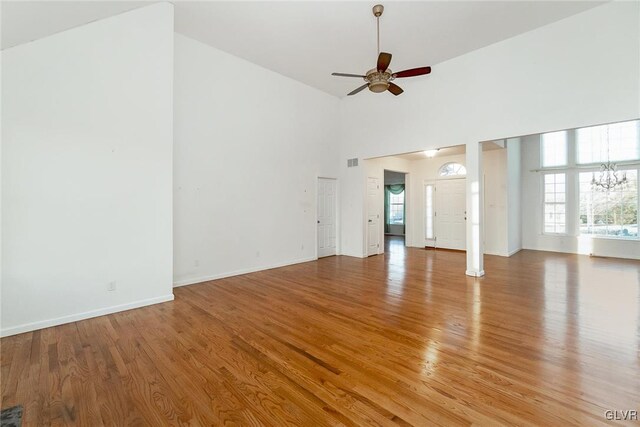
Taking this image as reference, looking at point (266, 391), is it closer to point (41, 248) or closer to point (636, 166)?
point (41, 248)

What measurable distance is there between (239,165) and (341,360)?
4186 millimetres

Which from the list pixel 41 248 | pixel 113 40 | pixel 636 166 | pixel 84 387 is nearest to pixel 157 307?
pixel 41 248

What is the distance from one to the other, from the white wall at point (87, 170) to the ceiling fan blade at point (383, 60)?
3.02 m

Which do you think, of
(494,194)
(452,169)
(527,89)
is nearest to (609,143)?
(494,194)

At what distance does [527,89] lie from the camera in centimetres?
448

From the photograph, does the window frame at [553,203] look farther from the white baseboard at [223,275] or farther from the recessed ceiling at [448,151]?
the white baseboard at [223,275]

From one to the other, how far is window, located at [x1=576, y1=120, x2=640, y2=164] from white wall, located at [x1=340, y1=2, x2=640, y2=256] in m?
3.86

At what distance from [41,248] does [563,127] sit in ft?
23.7

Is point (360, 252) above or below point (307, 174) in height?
below

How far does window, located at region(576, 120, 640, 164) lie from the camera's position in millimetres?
6980

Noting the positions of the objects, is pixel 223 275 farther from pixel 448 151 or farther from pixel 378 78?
pixel 448 151

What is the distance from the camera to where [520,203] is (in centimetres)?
857

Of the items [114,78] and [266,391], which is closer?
[266,391]

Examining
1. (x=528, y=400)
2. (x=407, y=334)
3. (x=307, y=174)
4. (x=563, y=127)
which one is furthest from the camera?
(x=307, y=174)
